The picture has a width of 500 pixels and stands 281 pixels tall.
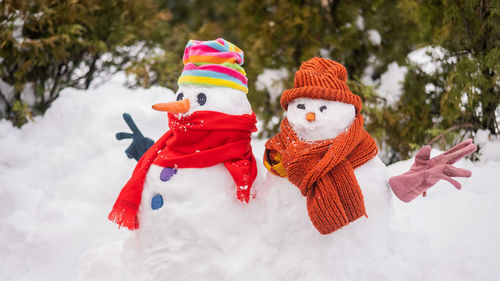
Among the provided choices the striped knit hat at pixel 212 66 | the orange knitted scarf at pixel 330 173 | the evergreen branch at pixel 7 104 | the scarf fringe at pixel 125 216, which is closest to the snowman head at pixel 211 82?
the striped knit hat at pixel 212 66

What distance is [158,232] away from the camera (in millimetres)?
2037

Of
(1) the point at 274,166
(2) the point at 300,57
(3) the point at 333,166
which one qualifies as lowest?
(2) the point at 300,57

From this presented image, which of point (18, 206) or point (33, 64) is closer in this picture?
point (18, 206)

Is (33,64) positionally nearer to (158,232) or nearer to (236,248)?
(158,232)

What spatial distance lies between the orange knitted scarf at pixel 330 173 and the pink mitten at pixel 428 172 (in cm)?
19

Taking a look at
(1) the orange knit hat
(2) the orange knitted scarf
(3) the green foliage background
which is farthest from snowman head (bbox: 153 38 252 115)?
(3) the green foliage background

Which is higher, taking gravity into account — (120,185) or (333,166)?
(333,166)

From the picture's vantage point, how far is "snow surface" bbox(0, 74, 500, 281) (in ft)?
6.57

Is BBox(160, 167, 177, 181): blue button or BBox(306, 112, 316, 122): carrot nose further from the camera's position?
BBox(160, 167, 177, 181): blue button

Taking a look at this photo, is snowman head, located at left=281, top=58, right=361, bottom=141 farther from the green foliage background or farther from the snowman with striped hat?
the green foliage background

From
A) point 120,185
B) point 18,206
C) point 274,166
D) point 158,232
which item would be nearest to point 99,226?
point 120,185

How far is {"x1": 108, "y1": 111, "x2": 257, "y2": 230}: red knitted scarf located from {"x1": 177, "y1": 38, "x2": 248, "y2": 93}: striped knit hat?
163 millimetres

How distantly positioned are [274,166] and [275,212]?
23 centimetres

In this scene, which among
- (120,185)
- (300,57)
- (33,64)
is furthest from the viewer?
(300,57)
